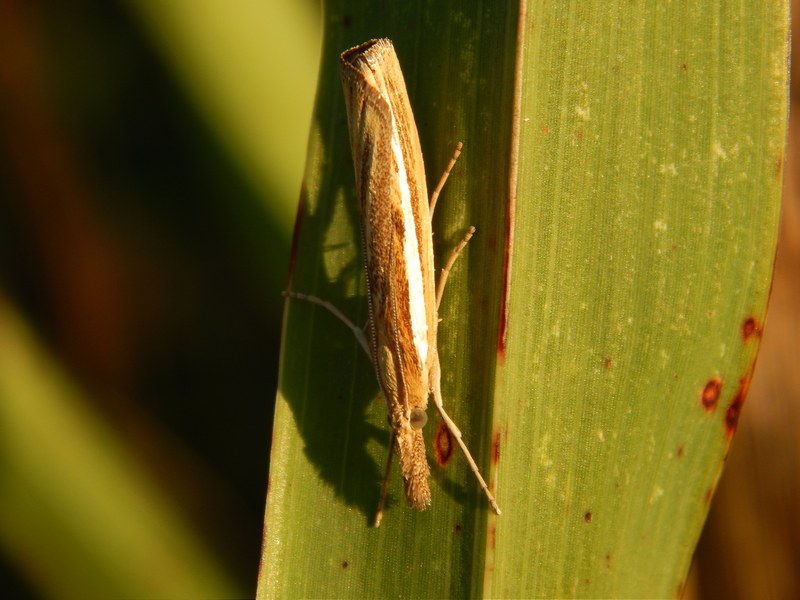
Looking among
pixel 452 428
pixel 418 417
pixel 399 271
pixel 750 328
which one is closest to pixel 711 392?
pixel 750 328

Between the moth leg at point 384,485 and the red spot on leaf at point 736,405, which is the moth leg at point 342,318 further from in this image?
the red spot on leaf at point 736,405

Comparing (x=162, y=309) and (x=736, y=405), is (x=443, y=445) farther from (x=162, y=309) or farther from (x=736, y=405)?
(x=162, y=309)

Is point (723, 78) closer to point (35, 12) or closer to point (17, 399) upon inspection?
point (17, 399)

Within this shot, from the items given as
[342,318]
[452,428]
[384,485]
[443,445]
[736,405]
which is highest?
[342,318]

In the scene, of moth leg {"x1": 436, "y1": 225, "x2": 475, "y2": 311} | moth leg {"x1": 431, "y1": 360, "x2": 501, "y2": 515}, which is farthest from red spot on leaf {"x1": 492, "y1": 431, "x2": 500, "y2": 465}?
moth leg {"x1": 436, "y1": 225, "x2": 475, "y2": 311}

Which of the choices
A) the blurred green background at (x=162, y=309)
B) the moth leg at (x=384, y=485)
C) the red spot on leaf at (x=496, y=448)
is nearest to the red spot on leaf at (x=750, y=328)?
the red spot on leaf at (x=496, y=448)

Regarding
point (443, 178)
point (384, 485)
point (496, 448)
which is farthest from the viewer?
point (384, 485)

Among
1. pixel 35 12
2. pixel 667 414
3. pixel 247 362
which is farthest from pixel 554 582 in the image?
pixel 35 12

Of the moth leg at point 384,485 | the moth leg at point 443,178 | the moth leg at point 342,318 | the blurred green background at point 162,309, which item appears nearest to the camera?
the moth leg at point 443,178

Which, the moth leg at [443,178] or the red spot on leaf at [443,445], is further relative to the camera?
the red spot on leaf at [443,445]
